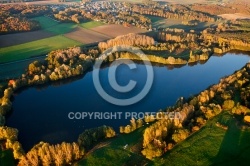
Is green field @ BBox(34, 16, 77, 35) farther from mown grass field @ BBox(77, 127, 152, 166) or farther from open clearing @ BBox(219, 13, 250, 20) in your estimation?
open clearing @ BBox(219, 13, 250, 20)

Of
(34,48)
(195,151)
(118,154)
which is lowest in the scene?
(118,154)

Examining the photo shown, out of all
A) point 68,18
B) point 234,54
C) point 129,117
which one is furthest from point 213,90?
point 68,18

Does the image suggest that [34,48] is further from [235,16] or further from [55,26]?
[235,16]

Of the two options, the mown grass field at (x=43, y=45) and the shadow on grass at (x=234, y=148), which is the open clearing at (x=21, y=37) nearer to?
the mown grass field at (x=43, y=45)

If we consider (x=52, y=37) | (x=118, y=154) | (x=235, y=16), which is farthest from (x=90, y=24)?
(x=118, y=154)

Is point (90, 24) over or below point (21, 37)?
over
